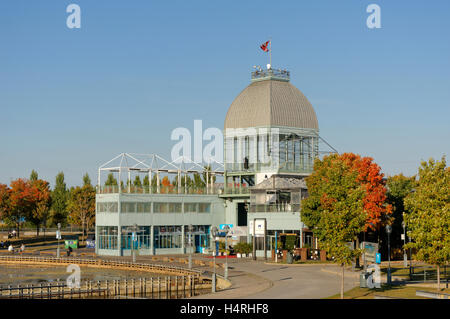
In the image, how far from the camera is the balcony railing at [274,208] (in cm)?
8088

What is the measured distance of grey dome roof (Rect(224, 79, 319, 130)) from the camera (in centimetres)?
9606

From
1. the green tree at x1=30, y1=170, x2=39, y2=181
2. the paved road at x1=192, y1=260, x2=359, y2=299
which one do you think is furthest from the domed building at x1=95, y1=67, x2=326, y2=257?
the green tree at x1=30, y1=170, x2=39, y2=181

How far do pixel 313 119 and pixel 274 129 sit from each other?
8.64 meters

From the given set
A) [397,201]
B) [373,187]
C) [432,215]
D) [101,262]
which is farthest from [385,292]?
[101,262]

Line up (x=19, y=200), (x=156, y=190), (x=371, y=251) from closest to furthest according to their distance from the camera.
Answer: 1. (x=371, y=251)
2. (x=156, y=190)
3. (x=19, y=200)

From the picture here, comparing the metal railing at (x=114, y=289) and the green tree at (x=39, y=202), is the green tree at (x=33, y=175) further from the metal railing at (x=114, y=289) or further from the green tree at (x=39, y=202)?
the metal railing at (x=114, y=289)

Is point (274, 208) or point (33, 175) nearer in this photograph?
point (274, 208)

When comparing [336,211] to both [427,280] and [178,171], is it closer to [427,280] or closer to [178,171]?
[427,280]

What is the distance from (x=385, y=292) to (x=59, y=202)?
132060 millimetres

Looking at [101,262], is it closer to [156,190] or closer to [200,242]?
[156,190]

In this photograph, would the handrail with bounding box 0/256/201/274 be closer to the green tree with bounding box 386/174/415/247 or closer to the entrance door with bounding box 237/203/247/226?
the entrance door with bounding box 237/203/247/226

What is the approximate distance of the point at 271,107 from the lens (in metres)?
95.7

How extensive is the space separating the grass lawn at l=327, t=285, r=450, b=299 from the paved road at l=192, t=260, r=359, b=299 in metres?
1.36

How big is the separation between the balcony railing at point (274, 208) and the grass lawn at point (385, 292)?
3498cm
